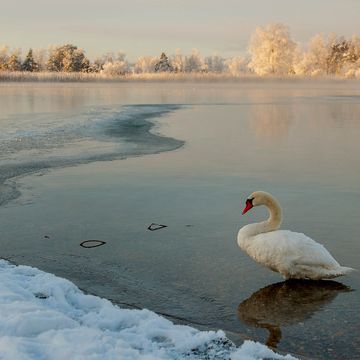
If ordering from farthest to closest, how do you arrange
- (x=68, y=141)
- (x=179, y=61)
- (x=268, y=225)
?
(x=179, y=61) → (x=68, y=141) → (x=268, y=225)

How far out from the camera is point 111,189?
1021 cm

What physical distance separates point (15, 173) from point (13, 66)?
124924 millimetres

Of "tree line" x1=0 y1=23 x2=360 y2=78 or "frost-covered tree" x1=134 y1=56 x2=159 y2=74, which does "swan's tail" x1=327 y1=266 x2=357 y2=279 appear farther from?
"frost-covered tree" x1=134 y1=56 x2=159 y2=74

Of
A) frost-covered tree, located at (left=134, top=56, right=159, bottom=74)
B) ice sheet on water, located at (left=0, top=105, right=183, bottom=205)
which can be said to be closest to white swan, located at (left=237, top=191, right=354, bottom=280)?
ice sheet on water, located at (left=0, top=105, right=183, bottom=205)

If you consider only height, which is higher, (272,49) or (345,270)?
(272,49)

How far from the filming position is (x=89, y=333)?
403 centimetres

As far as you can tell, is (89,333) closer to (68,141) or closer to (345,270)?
(345,270)

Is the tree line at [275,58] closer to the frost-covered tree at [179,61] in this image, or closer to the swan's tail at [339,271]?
the frost-covered tree at [179,61]

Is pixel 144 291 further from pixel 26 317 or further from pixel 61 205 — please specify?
pixel 61 205

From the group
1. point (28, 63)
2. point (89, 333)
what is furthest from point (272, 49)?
point (89, 333)

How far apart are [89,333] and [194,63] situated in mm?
Result: 184873

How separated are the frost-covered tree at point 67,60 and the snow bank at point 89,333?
132191mm

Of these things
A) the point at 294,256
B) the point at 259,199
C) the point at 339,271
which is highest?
the point at 259,199

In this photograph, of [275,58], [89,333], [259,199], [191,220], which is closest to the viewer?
[89,333]
